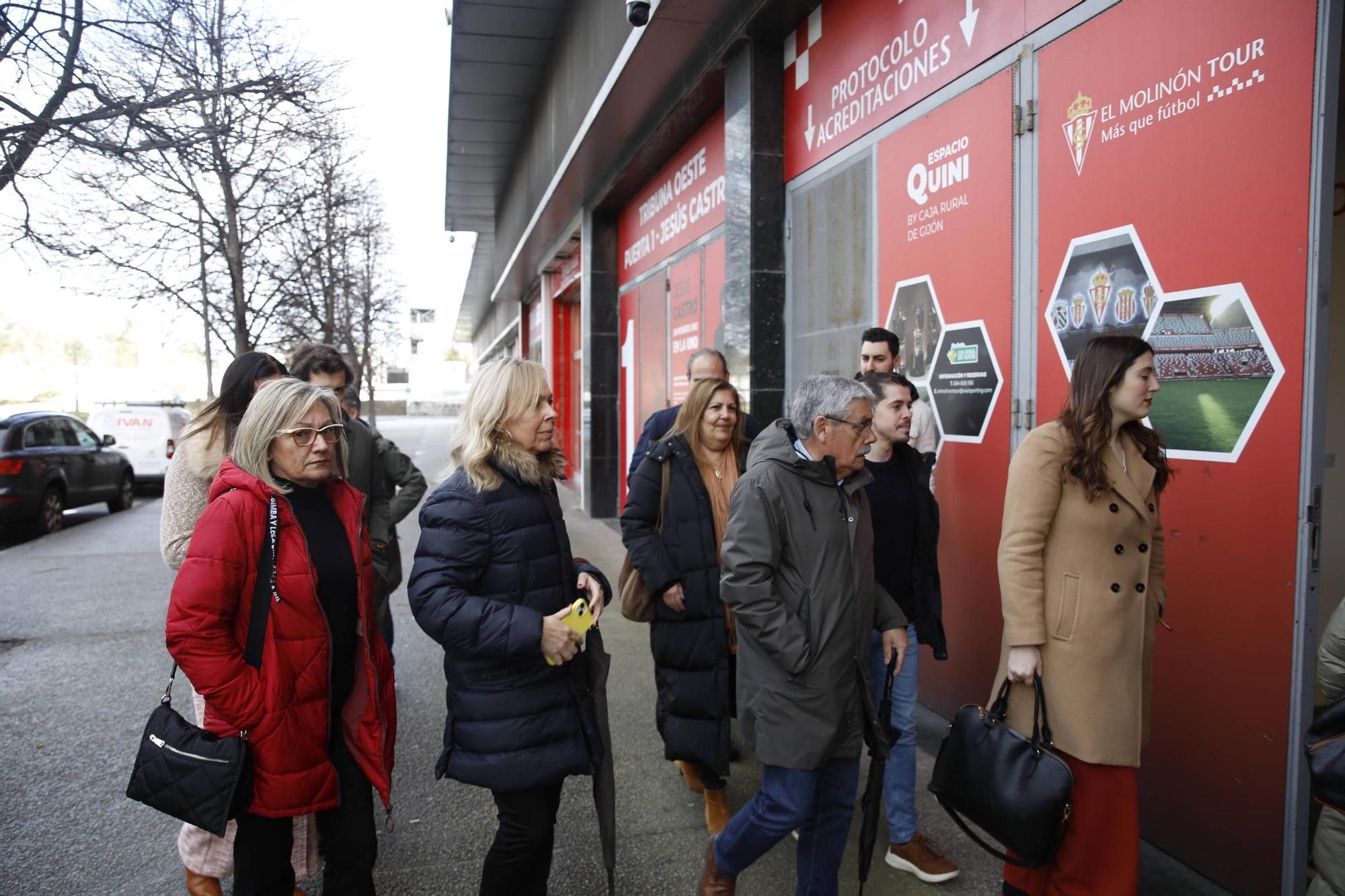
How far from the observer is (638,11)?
19.8 feet

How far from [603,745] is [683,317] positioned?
6144 millimetres

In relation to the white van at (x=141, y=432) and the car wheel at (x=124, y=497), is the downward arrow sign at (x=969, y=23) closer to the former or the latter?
the car wheel at (x=124, y=497)

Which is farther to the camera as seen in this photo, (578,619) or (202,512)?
(202,512)

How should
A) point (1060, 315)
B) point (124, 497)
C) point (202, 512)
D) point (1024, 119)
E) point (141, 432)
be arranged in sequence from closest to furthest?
point (202, 512) → point (1060, 315) → point (1024, 119) → point (124, 497) → point (141, 432)

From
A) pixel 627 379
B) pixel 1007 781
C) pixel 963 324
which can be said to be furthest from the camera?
pixel 627 379

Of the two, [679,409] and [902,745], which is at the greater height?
[679,409]

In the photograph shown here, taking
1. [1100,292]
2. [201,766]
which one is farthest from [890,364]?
[201,766]

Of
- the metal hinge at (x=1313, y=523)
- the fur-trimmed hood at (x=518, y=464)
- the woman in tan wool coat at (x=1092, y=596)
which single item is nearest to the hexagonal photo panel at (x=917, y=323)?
the woman in tan wool coat at (x=1092, y=596)

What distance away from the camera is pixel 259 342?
16984mm

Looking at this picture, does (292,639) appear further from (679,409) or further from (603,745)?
(679,409)

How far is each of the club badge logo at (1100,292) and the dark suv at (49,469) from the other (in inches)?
512

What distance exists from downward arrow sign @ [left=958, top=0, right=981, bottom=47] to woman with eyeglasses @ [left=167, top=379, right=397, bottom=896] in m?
3.38

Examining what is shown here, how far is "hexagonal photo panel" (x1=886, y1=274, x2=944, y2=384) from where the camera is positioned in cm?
457

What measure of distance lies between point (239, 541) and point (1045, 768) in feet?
7.42
